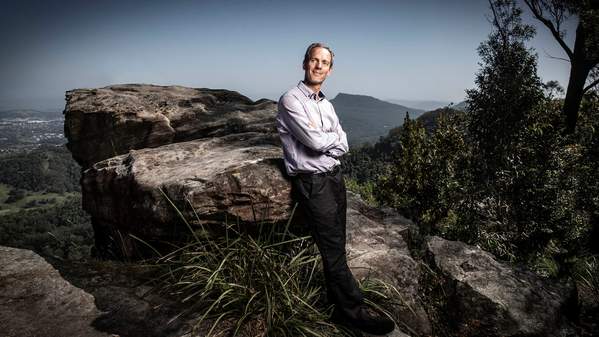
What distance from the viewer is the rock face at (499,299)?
13.5ft

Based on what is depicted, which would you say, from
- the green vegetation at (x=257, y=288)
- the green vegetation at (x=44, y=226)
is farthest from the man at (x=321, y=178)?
the green vegetation at (x=44, y=226)

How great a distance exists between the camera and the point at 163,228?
151 inches

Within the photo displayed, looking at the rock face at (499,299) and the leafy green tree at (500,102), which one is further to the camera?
the leafy green tree at (500,102)

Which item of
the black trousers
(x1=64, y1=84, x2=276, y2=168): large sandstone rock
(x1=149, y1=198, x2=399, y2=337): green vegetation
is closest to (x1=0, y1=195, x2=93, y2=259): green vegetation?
(x1=64, y1=84, x2=276, y2=168): large sandstone rock

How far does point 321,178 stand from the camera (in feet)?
10.2

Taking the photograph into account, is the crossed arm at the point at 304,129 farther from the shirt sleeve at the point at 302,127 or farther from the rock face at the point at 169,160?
the rock face at the point at 169,160

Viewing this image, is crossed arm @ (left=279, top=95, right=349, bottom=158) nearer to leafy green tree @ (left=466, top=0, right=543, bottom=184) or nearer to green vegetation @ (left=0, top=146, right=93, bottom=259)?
leafy green tree @ (left=466, top=0, right=543, bottom=184)

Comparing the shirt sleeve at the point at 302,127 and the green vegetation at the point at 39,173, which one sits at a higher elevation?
the shirt sleeve at the point at 302,127

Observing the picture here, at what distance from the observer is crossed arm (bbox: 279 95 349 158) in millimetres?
3016

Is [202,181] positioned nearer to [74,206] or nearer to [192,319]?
[192,319]

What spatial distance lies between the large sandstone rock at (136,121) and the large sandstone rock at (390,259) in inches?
100

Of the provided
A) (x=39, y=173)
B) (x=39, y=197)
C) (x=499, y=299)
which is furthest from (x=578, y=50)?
(x=39, y=173)

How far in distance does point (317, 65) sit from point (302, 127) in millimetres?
740

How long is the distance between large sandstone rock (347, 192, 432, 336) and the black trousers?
34.8 inches
